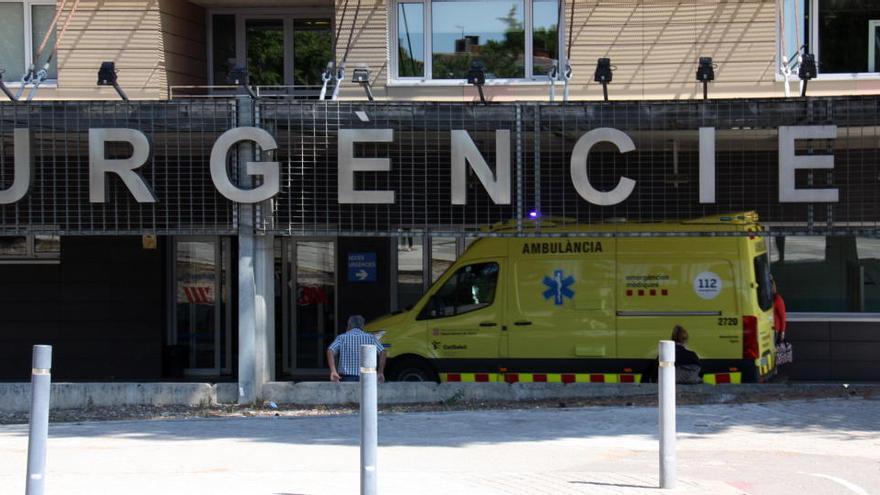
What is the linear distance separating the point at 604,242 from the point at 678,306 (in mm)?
1247

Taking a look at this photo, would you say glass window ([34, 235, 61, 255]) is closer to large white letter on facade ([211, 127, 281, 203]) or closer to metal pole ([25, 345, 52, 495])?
large white letter on facade ([211, 127, 281, 203])

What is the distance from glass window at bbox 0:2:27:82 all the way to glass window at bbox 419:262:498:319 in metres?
7.14

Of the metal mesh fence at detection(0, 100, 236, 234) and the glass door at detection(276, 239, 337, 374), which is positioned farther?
the glass door at detection(276, 239, 337, 374)

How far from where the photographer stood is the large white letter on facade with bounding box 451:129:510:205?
13.6 meters

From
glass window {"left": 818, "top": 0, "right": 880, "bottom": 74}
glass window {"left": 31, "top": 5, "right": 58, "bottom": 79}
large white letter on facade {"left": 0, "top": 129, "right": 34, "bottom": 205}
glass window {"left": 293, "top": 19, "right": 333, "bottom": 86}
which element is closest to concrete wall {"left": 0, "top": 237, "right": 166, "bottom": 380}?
glass window {"left": 31, "top": 5, "right": 58, "bottom": 79}

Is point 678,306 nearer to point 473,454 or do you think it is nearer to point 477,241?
point 477,241

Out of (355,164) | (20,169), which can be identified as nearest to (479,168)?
(355,164)

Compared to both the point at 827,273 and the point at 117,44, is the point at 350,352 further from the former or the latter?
the point at 827,273

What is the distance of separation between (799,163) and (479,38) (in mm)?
5279

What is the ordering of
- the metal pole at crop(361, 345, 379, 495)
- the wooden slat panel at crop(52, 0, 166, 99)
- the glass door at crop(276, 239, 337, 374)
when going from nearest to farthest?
the metal pole at crop(361, 345, 379, 495) < the wooden slat panel at crop(52, 0, 166, 99) < the glass door at crop(276, 239, 337, 374)

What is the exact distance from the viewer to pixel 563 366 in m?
14.7

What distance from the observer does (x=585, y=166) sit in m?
13.6

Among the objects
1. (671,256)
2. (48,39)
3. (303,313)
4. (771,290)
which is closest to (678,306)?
(671,256)

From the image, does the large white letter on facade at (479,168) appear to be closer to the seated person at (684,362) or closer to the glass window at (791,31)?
the seated person at (684,362)
